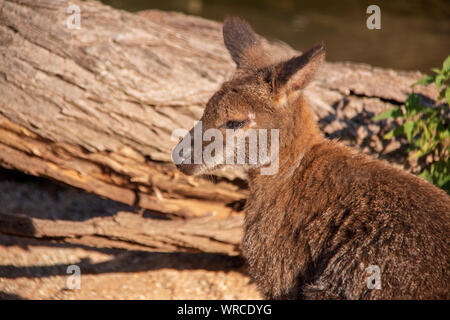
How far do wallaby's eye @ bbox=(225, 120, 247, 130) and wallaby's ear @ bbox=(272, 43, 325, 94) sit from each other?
319 millimetres

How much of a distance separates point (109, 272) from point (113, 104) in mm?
1770

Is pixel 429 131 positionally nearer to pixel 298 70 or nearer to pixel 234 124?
pixel 298 70

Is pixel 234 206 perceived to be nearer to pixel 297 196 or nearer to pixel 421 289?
pixel 297 196

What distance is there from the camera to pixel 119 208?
5.89m

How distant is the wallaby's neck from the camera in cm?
349

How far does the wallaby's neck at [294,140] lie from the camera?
349 centimetres

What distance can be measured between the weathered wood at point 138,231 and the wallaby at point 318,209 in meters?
0.95

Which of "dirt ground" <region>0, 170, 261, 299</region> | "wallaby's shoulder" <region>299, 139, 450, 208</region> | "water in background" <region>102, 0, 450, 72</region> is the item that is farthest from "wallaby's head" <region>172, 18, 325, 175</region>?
"water in background" <region>102, 0, 450, 72</region>

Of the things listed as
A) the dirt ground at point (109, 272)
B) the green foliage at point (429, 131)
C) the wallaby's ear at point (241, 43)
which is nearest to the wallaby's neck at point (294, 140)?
the wallaby's ear at point (241, 43)

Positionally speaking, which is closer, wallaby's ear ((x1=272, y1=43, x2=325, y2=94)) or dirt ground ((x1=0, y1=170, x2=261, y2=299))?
wallaby's ear ((x1=272, y1=43, x2=325, y2=94))

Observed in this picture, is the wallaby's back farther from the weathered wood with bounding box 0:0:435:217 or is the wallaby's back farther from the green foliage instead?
the weathered wood with bounding box 0:0:435:217

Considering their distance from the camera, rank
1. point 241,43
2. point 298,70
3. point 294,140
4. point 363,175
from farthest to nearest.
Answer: point 241,43
point 294,140
point 363,175
point 298,70

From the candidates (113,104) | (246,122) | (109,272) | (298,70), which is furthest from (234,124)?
(109,272)

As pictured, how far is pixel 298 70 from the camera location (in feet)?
10.2
